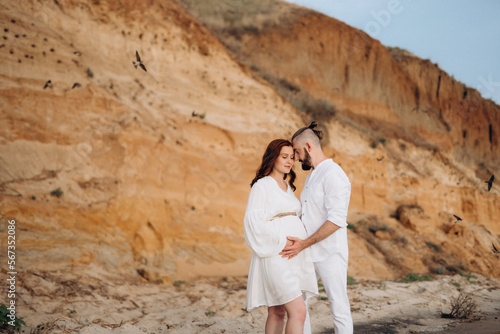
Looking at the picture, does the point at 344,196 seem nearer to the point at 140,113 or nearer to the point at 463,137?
the point at 140,113

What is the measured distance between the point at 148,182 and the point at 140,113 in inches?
74.2

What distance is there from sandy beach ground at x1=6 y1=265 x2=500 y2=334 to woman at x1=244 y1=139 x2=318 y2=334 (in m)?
2.17

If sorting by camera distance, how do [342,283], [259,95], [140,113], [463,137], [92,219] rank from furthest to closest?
[463,137] < [259,95] < [140,113] < [92,219] < [342,283]

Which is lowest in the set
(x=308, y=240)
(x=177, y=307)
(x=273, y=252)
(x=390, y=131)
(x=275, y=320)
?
(x=177, y=307)

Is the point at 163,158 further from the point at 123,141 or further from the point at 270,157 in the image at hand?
the point at 270,157

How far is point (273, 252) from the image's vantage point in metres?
3.47

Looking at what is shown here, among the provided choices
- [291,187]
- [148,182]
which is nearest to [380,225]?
[148,182]

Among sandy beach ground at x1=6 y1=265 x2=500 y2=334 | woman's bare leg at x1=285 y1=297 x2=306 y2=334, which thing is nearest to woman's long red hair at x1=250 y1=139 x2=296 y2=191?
woman's bare leg at x1=285 y1=297 x2=306 y2=334

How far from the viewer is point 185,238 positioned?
29.9ft

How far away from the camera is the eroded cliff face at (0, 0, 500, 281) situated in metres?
7.61

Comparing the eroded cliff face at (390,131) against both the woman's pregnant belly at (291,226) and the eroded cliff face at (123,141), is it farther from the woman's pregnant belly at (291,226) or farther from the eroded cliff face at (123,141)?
the woman's pregnant belly at (291,226)

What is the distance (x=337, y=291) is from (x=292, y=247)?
0.59 metres

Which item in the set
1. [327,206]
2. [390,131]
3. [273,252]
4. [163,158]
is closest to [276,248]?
[273,252]

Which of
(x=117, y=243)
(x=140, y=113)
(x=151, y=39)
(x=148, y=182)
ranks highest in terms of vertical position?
(x=151, y=39)
